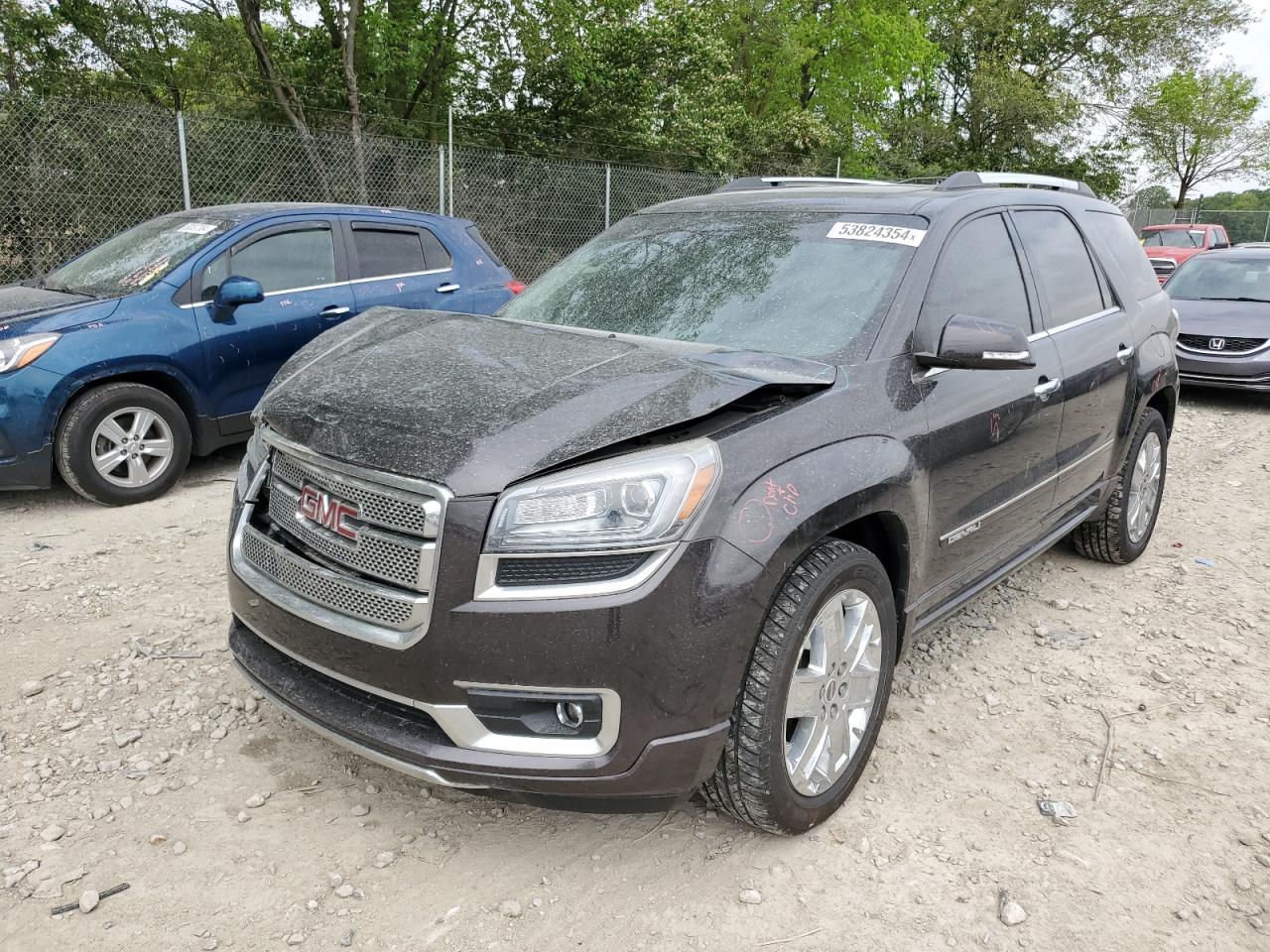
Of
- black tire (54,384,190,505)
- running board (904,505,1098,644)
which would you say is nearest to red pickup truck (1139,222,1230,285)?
running board (904,505,1098,644)

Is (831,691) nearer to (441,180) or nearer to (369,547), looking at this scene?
(369,547)

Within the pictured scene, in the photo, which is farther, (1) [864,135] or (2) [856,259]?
(1) [864,135]


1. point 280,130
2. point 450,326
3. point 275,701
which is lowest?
point 275,701

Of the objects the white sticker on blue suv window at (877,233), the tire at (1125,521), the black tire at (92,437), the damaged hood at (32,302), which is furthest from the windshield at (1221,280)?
the damaged hood at (32,302)

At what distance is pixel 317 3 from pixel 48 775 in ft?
54.1

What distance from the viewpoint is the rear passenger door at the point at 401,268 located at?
21.2ft

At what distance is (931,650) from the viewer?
3861mm

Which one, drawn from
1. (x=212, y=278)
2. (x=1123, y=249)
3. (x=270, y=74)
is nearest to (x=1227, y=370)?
(x=1123, y=249)

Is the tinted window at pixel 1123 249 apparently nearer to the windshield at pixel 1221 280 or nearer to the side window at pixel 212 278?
the side window at pixel 212 278

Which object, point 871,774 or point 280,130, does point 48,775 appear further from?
point 280,130

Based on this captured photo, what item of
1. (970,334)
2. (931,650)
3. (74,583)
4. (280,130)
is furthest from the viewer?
(280,130)

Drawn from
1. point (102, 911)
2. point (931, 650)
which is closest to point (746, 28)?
point (931, 650)

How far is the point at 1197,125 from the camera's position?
3612cm

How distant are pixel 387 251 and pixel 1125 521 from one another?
4.93m
